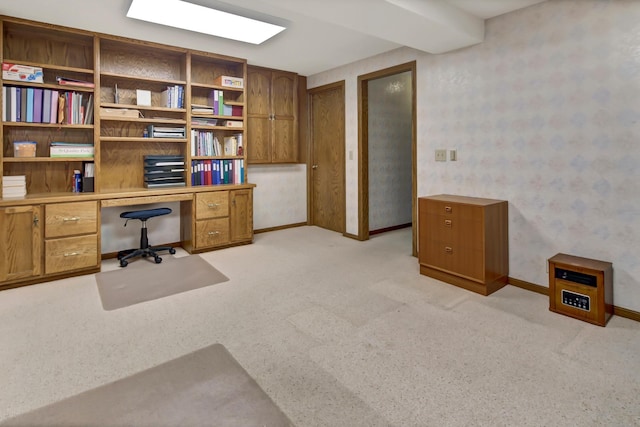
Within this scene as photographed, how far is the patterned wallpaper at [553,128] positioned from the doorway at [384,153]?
1.27 m

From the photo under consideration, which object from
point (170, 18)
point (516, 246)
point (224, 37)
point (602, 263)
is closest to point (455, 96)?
point (516, 246)

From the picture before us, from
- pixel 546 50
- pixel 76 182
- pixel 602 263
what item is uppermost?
pixel 546 50

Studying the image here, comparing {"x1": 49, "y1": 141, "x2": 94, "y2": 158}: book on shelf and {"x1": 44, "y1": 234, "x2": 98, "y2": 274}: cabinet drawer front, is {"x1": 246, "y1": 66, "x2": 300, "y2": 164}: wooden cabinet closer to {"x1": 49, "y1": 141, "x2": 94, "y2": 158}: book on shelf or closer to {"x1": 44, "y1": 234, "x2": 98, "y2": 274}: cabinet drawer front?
{"x1": 49, "y1": 141, "x2": 94, "y2": 158}: book on shelf

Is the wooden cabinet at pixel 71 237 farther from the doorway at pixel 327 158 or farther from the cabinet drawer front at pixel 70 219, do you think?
the doorway at pixel 327 158

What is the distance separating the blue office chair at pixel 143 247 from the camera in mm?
3911

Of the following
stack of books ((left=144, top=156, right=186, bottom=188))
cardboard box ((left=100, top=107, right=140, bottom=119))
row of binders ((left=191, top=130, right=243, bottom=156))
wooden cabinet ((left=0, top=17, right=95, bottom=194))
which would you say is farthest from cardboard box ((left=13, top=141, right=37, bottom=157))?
row of binders ((left=191, top=130, right=243, bottom=156))

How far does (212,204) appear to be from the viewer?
438 cm

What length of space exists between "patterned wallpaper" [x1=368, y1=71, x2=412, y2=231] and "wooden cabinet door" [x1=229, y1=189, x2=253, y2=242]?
67.5 inches

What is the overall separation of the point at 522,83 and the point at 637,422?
2.51 m

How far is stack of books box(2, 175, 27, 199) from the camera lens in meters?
3.26

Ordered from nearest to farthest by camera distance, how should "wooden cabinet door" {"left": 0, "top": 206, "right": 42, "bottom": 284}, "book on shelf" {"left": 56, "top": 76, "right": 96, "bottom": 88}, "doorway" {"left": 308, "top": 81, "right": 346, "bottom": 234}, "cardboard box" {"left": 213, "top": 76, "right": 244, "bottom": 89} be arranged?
"wooden cabinet door" {"left": 0, "top": 206, "right": 42, "bottom": 284}, "book on shelf" {"left": 56, "top": 76, "right": 96, "bottom": 88}, "cardboard box" {"left": 213, "top": 76, "right": 244, "bottom": 89}, "doorway" {"left": 308, "top": 81, "right": 346, "bottom": 234}

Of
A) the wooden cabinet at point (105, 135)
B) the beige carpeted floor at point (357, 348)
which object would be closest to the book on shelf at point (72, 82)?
the wooden cabinet at point (105, 135)

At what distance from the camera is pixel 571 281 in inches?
102

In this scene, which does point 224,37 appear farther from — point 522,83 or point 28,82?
point 522,83
